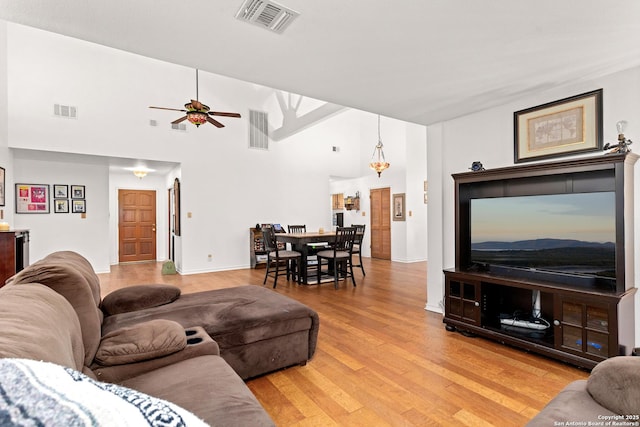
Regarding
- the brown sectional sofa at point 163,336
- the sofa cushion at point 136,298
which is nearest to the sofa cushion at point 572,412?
the brown sectional sofa at point 163,336

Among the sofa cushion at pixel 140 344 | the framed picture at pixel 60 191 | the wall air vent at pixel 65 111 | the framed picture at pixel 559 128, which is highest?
the wall air vent at pixel 65 111

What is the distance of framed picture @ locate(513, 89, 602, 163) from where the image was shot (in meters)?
2.53

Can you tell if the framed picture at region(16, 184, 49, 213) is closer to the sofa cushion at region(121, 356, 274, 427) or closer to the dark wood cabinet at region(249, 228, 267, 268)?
the dark wood cabinet at region(249, 228, 267, 268)

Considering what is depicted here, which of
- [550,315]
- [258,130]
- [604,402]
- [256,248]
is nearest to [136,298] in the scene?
[604,402]

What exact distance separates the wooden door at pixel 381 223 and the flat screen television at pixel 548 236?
195 inches

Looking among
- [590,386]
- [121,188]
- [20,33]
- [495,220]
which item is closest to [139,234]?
[121,188]

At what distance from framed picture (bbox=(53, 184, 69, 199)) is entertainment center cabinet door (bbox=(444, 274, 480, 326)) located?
7.02 metres

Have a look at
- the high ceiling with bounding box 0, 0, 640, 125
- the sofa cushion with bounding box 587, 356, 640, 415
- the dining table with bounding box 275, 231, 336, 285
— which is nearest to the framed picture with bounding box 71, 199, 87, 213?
the dining table with bounding box 275, 231, 336, 285

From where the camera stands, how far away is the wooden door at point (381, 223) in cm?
817

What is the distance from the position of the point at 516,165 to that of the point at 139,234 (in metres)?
8.57

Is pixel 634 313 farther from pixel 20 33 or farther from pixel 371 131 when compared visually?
pixel 20 33

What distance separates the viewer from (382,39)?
6.70 ft

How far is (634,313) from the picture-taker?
237 centimetres

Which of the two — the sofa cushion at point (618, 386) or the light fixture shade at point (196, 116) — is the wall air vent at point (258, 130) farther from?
the sofa cushion at point (618, 386)
